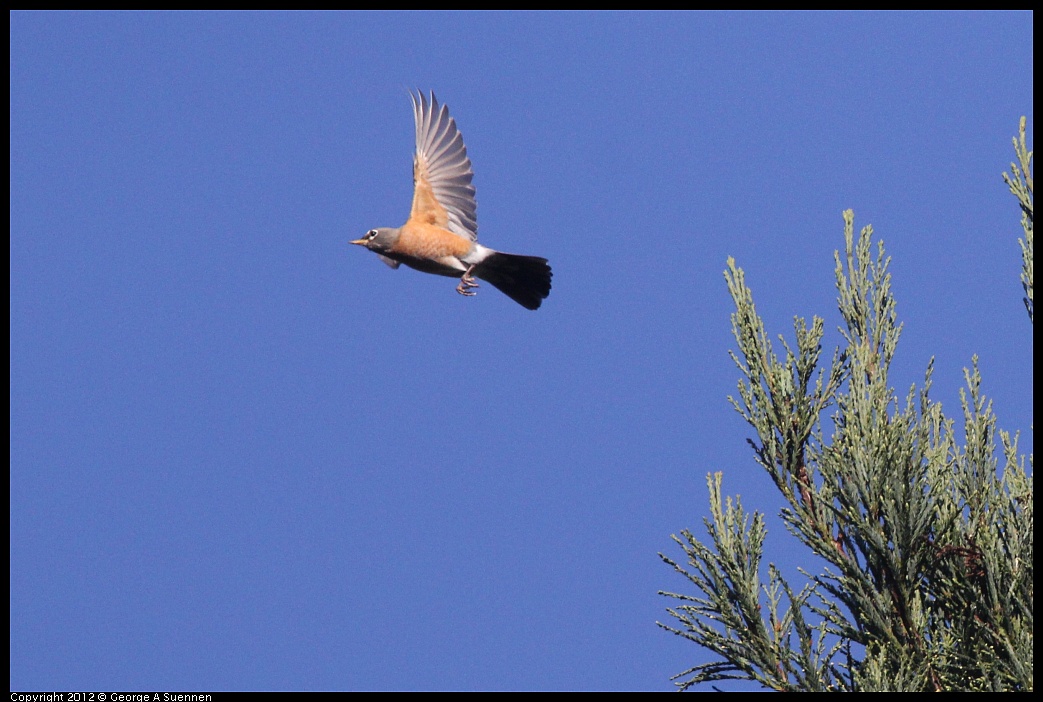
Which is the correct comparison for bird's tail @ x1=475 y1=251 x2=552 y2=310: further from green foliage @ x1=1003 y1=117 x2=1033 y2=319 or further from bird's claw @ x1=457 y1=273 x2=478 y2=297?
green foliage @ x1=1003 y1=117 x2=1033 y2=319

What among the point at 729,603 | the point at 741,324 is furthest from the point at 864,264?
the point at 729,603

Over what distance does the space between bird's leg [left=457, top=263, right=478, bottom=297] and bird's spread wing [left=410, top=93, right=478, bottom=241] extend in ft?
1.42

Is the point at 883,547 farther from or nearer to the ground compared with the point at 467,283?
nearer to the ground

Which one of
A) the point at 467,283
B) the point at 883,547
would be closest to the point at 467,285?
the point at 467,283

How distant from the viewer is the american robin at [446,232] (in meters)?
8.01

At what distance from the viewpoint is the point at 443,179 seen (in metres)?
8.70

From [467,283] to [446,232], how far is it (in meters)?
0.55

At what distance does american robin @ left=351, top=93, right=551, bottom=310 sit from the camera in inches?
315

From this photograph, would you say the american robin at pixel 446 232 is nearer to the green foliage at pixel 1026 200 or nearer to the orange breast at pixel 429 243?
the orange breast at pixel 429 243

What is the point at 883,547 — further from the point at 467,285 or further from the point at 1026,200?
the point at 467,285

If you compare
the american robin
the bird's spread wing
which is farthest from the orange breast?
the bird's spread wing

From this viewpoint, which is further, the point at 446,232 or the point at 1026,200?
the point at 446,232

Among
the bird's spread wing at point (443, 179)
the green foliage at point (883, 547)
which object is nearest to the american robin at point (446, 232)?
the bird's spread wing at point (443, 179)
